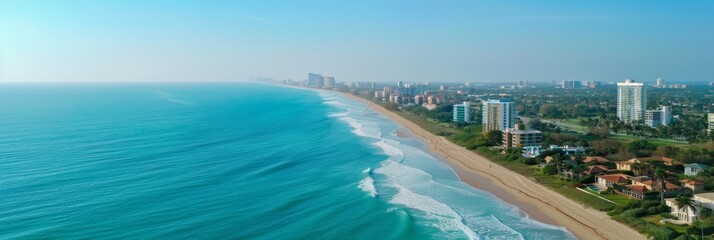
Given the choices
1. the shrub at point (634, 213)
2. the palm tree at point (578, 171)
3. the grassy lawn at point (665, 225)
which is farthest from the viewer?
the palm tree at point (578, 171)

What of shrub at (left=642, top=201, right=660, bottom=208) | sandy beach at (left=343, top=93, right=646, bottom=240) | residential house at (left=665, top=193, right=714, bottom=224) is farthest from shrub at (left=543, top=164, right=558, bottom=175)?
residential house at (left=665, top=193, right=714, bottom=224)

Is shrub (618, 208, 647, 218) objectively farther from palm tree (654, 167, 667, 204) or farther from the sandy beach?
palm tree (654, 167, 667, 204)

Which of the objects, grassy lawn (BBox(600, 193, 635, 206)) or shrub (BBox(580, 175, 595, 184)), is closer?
grassy lawn (BBox(600, 193, 635, 206))

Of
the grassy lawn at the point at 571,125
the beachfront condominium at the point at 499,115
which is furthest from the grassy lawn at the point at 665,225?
the grassy lawn at the point at 571,125

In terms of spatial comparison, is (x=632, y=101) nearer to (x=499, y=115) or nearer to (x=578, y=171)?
(x=499, y=115)

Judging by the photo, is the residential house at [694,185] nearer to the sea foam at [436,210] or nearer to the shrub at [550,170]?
the shrub at [550,170]

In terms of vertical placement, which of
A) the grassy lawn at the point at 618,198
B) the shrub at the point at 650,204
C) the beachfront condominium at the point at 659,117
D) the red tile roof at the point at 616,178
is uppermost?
the beachfront condominium at the point at 659,117
